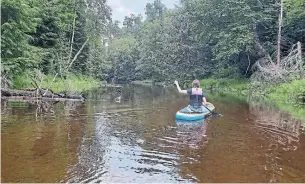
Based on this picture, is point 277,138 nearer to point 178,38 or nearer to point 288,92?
point 288,92

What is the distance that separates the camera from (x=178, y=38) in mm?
55500

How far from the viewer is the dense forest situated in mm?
22656

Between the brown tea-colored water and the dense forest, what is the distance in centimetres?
884

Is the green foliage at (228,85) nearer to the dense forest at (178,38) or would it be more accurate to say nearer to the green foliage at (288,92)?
the dense forest at (178,38)

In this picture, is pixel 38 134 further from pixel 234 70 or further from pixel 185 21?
pixel 185 21

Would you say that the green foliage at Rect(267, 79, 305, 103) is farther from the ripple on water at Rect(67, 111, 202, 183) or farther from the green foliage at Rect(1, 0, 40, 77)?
the green foliage at Rect(1, 0, 40, 77)

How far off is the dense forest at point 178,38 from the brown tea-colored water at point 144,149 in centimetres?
884

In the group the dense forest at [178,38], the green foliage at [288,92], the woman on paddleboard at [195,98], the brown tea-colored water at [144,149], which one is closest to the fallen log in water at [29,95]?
the dense forest at [178,38]

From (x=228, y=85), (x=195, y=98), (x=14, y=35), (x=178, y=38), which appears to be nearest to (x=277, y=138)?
(x=195, y=98)

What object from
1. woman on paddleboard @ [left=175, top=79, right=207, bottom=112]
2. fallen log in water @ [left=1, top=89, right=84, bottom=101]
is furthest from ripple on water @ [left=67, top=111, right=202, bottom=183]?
fallen log in water @ [left=1, top=89, right=84, bottom=101]

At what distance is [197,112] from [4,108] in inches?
337

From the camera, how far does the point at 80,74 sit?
138 feet

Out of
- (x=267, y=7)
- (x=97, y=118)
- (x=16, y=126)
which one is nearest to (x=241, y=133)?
(x=97, y=118)

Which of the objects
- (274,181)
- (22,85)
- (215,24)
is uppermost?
(215,24)
